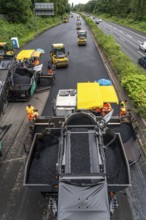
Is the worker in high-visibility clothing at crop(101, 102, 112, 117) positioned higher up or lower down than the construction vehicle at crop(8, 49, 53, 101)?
lower down

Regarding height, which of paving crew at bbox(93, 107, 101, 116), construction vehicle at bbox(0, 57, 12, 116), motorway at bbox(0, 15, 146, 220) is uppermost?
construction vehicle at bbox(0, 57, 12, 116)

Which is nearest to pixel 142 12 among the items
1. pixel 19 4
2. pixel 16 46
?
pixel 19 4

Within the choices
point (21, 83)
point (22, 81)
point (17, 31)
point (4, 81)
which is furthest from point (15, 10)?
point (4, 81)

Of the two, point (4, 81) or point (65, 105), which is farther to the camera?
point (4, 81)

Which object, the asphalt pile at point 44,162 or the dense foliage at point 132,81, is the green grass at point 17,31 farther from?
the asphalt pile at point 44,162

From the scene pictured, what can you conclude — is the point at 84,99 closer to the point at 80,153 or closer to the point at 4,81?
the point at 80,153

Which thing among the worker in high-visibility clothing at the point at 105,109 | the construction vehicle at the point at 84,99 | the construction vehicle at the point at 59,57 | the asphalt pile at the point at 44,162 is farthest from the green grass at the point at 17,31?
the asphalt pile at the point at 44,162

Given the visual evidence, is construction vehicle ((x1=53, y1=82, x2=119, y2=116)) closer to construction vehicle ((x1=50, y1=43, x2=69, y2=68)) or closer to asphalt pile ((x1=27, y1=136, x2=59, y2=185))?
asphalt pile ((x1=27, y1=136, x2=59, y2=185))

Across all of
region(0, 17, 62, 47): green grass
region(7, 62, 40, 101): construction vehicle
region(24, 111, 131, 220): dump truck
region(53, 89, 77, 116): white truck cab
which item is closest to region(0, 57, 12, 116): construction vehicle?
region(7, 62, 40, 101): construction vehicle
